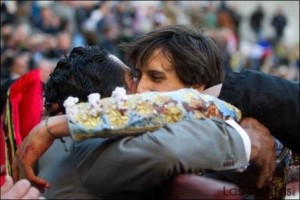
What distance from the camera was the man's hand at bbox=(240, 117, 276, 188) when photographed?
6.64ft

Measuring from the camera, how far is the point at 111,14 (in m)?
14.9

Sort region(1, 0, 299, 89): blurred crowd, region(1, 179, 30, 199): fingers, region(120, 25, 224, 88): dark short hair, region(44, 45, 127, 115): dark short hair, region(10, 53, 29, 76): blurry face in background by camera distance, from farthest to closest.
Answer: region(1, 0, 299, 89): blurred crowd
region(10, 53, 29, 76): blurry face in background
region(120, 25, 224, 88): dark short hair
region(44, 45, 127, 115): dark short hair
region(1, 179, 30, 199): fingers

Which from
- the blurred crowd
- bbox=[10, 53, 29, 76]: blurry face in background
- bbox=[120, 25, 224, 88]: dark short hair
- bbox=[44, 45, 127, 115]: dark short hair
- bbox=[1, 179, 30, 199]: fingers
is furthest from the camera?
the blurred crowd

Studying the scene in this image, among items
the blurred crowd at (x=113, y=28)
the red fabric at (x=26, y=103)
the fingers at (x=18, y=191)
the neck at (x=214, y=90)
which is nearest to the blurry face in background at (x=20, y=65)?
the blurred crowd at (x=113, y=28)

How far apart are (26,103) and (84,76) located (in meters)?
2.33

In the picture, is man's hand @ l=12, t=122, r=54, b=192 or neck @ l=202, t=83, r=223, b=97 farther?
neck @ l=202, t=83, r=223, b=97

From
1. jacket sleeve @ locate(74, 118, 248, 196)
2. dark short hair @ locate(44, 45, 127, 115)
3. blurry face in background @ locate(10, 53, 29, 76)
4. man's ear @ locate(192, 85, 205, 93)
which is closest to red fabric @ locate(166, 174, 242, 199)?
jacket sleeve @ locate(74, 118, 248, 196)

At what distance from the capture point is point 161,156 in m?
1.80

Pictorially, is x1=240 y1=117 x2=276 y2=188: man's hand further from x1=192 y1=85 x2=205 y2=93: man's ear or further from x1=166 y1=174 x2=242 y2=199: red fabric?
x1=192 y1=85 x2=205 y2=93: man's ear

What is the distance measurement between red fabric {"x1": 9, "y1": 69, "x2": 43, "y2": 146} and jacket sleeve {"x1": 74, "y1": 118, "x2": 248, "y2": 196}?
2.34 m

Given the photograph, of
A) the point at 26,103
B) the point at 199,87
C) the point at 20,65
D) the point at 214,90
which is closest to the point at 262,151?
the point at 214,90

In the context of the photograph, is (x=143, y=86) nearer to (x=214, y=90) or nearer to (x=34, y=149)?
(x=214, y=90)

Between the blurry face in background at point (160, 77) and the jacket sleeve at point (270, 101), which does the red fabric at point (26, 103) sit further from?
the jacket sleeve at point (270, 101)

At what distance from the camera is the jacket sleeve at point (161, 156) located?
1.81 m
